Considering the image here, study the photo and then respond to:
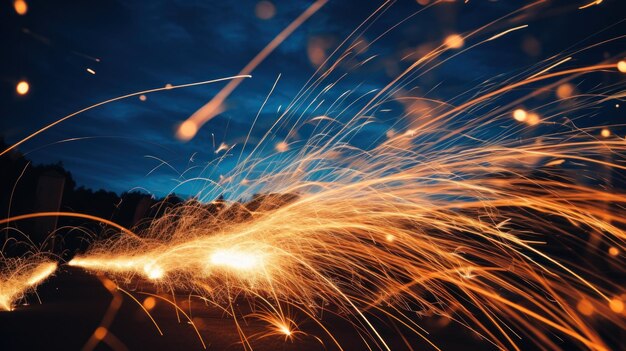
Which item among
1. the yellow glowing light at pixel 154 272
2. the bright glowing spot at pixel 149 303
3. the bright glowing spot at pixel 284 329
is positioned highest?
the yellow glowing light at pixel 154 272

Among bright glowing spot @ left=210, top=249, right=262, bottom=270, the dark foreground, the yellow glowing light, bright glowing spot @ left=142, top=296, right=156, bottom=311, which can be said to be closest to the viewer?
the dark foreground

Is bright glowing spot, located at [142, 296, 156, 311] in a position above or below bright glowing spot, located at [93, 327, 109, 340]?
above

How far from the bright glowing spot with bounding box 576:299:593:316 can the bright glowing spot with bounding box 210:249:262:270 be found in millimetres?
5083

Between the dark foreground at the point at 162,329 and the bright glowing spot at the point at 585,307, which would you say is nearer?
the dark foreground at the point at 162,329

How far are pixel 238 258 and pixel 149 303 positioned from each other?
69.0 inches

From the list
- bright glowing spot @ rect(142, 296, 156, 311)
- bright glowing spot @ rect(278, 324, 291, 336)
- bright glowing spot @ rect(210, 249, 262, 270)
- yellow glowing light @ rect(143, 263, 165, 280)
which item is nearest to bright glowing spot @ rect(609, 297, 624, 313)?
bright glowing spot @ rect(278, 324, 291, 336)

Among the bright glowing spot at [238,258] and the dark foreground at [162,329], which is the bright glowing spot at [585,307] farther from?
the bright glowing spot at [238,258]

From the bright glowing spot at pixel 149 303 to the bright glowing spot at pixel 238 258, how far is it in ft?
4.86

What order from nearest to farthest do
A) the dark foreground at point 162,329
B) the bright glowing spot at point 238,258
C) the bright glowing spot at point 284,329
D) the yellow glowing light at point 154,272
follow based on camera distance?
1. the dark foreground at point 162,329
2. the bright glowing spot at point 284,329
3. the bright glowing spot at point 238,258
4. the yellow glowing light at point 154,272

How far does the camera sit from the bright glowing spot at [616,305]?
16.9 feet

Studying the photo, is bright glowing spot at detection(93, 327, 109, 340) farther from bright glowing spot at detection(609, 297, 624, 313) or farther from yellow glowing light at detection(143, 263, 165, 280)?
yellow glowing light at detection(143, 263, 165, 280)

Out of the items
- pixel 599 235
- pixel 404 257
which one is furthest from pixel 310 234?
pixel 599 235

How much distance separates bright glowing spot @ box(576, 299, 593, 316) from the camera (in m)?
5.39

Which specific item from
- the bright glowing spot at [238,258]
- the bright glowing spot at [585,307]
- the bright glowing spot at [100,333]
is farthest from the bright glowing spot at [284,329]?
the bright glowing spot at [585,307]
